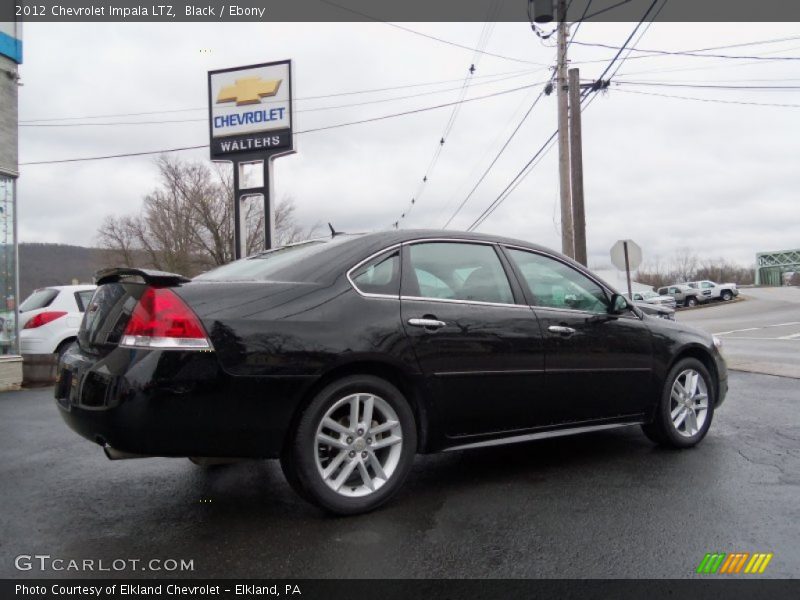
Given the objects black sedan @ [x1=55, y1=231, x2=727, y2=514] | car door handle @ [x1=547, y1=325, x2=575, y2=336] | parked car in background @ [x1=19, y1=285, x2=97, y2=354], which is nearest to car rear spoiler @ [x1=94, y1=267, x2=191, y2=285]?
black sedan @ [x1=55, y1=231, x2=727, y2=514]

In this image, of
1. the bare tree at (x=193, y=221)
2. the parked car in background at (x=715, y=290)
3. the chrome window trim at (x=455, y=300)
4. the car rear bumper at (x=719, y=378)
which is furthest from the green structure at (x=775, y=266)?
the chrome window trim at (x=455, y=300)

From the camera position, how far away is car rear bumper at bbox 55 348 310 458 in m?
2.72

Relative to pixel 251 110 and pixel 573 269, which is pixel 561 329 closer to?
pixel 573 269

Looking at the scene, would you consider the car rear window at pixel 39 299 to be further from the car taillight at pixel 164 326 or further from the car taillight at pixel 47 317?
the car taillight at pixel 164 326

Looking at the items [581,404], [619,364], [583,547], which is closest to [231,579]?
→ [583,547]

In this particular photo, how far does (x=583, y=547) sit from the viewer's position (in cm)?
278

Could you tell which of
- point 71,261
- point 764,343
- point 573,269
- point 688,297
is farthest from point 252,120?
point 688,297

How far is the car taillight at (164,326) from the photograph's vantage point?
2785 mm

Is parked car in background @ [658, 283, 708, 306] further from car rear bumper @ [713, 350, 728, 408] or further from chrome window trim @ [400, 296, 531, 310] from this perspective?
chrome window trim @ [400, 296, 531, 310]

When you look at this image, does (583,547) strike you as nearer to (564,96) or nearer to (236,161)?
(564,96)

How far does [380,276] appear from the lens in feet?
11.2

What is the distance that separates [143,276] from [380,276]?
1237 millimetres

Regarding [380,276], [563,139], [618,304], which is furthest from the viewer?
[563,139]

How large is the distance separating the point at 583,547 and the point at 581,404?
4.26ft
